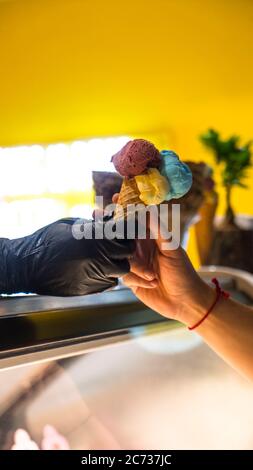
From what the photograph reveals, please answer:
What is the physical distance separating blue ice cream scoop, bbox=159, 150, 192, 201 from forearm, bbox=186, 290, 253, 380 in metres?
0.23

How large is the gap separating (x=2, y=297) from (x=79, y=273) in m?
0.10

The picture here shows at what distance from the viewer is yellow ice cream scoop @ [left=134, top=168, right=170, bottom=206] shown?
0.34 m

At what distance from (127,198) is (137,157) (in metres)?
0.04

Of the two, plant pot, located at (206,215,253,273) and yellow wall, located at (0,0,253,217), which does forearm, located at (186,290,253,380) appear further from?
plant pot, located at (206,215,253,273)

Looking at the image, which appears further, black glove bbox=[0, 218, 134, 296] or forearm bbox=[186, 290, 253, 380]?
forearm bbox=[186, 290, 253, 380]

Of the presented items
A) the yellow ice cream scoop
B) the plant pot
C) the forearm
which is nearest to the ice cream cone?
the yellow ice cream scoop

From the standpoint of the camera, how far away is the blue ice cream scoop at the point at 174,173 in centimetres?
34

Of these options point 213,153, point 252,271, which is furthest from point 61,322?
point 252,271

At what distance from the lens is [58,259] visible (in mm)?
347

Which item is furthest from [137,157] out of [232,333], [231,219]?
[231,219]

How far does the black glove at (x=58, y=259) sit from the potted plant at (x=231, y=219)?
1053 mm

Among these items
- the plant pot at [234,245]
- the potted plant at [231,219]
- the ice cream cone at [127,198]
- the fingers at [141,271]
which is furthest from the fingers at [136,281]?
the plant pot at [234,245]

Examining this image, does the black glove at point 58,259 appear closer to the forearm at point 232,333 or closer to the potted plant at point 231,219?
the forearm at point 232,333

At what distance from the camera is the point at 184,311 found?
52 cm
